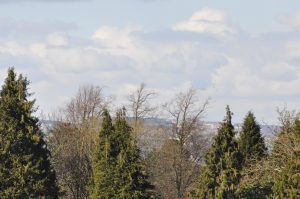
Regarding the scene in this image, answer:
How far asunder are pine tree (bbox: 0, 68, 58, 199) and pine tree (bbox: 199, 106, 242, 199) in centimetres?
807

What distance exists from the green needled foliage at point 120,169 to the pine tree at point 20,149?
2822 millimetres

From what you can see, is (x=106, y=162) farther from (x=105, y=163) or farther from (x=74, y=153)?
(x=74, y=153)

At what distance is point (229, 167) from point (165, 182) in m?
29.1

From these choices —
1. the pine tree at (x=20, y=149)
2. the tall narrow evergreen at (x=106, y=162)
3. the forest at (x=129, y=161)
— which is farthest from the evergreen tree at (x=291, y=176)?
the pine tree at (x=20, y=149)

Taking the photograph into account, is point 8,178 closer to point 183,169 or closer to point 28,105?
point 28,105

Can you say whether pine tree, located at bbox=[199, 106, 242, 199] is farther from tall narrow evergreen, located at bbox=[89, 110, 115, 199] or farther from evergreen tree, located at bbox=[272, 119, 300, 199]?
evergreen tree, located at bbox=[272, 119, 300, 199]

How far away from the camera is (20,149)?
38656 millimetres

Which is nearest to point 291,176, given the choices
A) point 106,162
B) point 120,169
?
point 120,169

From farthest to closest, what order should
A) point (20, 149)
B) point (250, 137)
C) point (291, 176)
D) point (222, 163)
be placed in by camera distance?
point (250, 137) < point (222, 163) < point (20, 149) < point (291, 176)

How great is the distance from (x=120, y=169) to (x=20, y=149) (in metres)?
5.15

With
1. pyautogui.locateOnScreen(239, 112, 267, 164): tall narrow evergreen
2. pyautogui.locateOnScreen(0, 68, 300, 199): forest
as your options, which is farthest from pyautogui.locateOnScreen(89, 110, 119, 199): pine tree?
pyautogui.locateOnScreen(239, 112, 267, 164): tall narrow evergreen

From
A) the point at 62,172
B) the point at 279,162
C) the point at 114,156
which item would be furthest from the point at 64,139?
the point at 279,162

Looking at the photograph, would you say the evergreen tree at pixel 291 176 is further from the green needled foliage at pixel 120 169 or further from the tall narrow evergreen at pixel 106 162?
the tall narrow evergreen at pixel 106 162

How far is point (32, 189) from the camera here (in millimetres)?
38469
